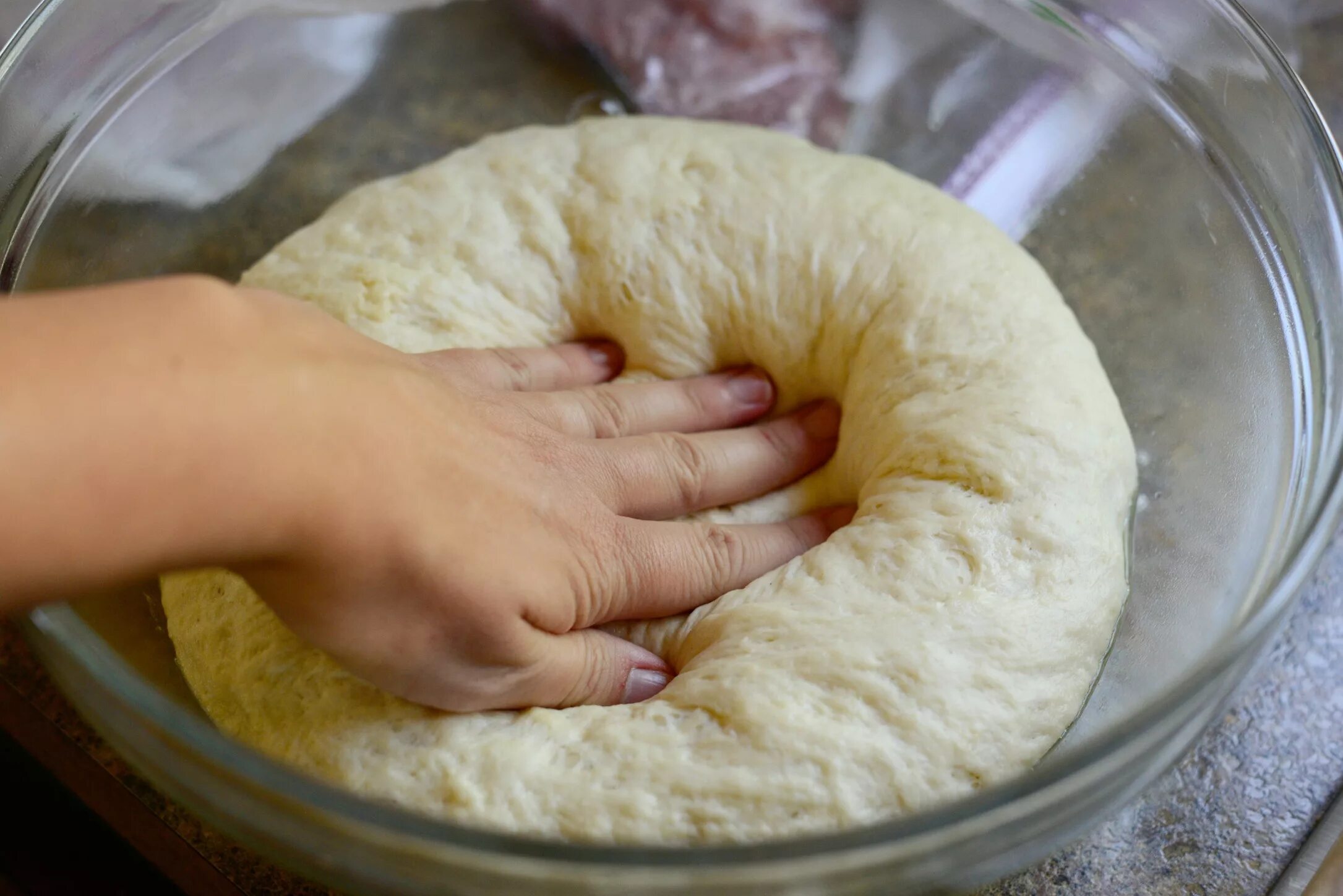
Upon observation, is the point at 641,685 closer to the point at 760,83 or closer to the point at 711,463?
the point at 711,463

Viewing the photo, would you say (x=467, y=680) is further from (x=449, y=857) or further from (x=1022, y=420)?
(x=1022, y=420)

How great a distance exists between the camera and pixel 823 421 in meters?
1.24

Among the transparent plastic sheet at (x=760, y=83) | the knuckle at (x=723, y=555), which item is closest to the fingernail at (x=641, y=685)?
the knuckle at (x=723, y=555)

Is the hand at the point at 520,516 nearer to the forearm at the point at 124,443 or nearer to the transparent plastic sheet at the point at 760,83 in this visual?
the forearm at the point at 124,443

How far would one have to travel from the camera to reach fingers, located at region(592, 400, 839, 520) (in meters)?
1.04

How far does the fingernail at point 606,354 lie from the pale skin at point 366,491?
0.42ft

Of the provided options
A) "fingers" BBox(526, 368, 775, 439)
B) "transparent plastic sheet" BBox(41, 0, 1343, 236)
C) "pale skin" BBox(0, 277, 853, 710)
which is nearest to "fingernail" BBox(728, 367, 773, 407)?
"fingers" BBox(526, 368, 775, 439)

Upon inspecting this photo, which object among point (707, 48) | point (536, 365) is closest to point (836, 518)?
point (536, 365)

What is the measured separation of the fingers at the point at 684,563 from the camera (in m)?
0.98

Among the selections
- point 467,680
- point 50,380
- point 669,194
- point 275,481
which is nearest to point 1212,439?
point 669,194

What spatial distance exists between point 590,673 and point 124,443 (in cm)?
48

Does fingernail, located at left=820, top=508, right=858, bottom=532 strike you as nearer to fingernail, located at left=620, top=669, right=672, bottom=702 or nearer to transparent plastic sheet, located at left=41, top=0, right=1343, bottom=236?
fingernail, located at left=620, top=669, right=672, bottom=702

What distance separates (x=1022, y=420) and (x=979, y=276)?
21cm

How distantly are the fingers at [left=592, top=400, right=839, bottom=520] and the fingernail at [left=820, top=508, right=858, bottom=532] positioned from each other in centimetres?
7
